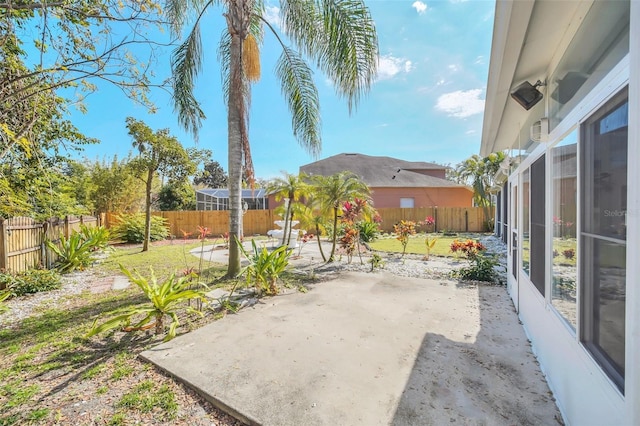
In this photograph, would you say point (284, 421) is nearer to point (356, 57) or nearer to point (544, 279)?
point (544, 279)

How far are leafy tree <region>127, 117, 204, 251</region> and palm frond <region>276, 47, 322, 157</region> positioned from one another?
5994 mm

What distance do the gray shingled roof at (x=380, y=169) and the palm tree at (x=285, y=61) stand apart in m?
15.3

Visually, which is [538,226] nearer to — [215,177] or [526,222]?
[526,222]

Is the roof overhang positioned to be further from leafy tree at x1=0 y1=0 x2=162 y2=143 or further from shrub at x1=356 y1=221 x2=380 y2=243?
shrub at x1=356 y1=221 x2=380 y2=243

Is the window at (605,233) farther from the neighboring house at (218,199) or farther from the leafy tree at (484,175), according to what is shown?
the neighboring house at (218,199)

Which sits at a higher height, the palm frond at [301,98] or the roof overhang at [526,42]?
the palm frond at [301,98]

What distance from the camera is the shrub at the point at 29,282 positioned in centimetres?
552

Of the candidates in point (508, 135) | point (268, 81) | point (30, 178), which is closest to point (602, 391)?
point (508, 135)

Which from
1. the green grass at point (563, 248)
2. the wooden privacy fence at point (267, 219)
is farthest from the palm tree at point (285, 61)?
the wooden privacy fence at point (267, 219)

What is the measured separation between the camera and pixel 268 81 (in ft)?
24.7

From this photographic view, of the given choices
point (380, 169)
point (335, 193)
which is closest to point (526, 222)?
point (335, 193)

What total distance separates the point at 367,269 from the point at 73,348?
6.18 m

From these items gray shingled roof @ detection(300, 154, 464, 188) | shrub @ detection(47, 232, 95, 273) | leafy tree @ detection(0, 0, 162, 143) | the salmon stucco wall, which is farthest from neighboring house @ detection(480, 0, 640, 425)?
gray shingled roof @ detection(300, 154, 464, 188)

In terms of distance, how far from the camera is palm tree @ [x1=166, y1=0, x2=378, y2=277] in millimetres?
5477
